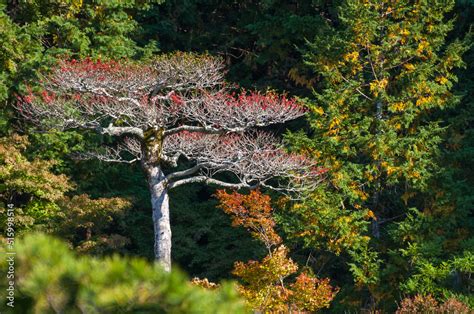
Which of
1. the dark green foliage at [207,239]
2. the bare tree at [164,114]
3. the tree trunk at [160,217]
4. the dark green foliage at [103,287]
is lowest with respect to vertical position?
the dark green foliage at [207,239]

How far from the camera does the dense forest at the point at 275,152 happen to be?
10.3 meters

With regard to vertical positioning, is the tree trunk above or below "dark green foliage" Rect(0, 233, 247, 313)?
below

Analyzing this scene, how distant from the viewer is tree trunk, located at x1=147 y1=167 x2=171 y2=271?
1031 cm

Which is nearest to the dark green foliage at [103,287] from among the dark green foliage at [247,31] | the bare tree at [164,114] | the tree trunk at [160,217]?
the bare tree at [164,114]

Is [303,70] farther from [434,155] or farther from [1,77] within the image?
[1,77]

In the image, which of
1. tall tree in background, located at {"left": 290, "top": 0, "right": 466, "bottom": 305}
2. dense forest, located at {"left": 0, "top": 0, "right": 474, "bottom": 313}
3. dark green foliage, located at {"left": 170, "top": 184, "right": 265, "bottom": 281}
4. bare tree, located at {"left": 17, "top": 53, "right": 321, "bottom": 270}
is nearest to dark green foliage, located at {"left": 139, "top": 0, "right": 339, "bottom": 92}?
dense forest, located at {"left": 0, "top": 0, "right": 474, "bottom": 313}

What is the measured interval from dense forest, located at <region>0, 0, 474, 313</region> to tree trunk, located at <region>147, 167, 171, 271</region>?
3 cm

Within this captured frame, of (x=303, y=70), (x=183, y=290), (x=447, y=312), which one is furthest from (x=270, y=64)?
(x=183, y=290)

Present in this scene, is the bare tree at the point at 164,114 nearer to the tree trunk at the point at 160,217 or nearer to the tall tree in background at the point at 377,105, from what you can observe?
the tree trunk at the point at 160,217

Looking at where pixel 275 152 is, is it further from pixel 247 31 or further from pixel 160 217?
pixel 247 31

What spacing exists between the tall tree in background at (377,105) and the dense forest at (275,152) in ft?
0.10

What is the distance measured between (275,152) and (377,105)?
68.1 inches

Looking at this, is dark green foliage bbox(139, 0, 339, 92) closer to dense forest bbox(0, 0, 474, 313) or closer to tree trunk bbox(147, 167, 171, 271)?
dense forest bbox(0, 0, 474, 313)

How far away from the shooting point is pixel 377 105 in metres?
11.8
